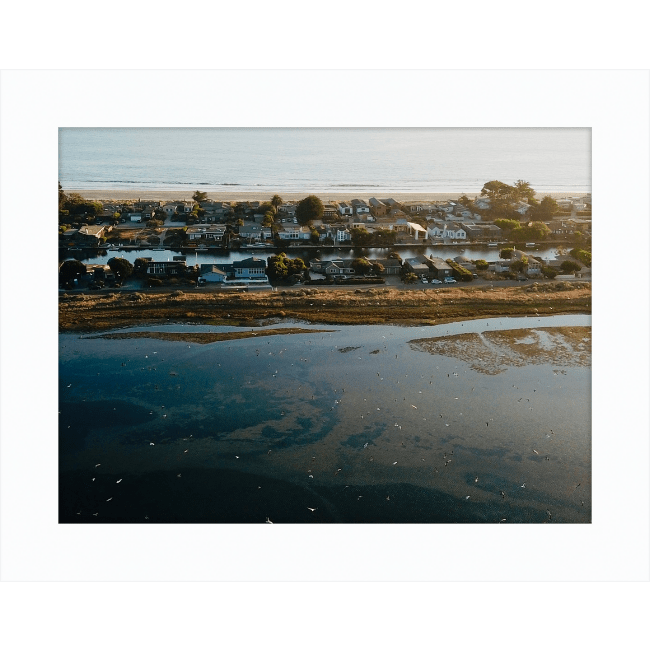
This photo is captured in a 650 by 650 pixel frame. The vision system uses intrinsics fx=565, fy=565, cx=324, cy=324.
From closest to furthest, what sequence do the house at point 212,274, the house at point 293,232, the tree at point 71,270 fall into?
the tree at point 71,270, the house at point 293,232, the house at point 212,274

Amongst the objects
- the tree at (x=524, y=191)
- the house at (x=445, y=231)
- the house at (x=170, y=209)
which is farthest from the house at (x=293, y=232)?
the tree at (x=524, y=191)

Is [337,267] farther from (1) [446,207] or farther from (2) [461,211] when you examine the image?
(2) [461,211]

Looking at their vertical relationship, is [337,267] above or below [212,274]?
above

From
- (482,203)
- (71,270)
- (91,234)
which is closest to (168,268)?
(91,234)

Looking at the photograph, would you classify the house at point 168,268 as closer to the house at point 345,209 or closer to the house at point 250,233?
the house at point 250,233

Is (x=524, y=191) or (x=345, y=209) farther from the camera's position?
(x=345, y=209)
